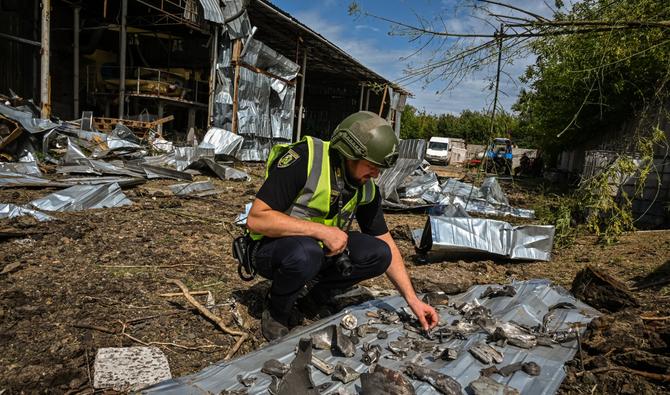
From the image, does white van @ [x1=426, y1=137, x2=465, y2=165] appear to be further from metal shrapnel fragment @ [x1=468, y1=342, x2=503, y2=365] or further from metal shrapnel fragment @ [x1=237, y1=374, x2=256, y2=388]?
metal shrapnel fragment @ [x1=237, y1=374, x2=256, y2=388]

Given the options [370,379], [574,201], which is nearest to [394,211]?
[574,201]

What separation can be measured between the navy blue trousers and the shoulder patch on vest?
41 cm

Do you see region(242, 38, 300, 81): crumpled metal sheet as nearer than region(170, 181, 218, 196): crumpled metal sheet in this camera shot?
No

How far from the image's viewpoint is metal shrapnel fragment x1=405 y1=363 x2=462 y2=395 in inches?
77.2

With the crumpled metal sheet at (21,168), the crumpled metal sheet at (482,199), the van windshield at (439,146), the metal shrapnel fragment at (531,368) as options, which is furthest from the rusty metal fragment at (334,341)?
the van windshield at (439,146)

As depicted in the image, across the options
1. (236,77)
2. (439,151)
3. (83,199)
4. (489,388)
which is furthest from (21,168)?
(439,151)

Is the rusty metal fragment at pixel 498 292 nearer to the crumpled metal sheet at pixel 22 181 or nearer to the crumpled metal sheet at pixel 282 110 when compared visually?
the crumpled metal sheet at pixel 22 181

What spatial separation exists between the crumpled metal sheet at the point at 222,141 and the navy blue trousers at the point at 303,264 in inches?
323

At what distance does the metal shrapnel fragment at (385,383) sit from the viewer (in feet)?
6.15

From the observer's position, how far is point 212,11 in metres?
10.8

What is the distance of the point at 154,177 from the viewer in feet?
25.4

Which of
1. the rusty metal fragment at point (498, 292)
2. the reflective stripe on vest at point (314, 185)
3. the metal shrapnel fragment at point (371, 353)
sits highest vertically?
the reflective stripe on vest at point (314, 185)

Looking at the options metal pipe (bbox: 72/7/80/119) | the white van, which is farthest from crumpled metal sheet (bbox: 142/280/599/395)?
the white van

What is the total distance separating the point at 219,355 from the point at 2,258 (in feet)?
7.41
